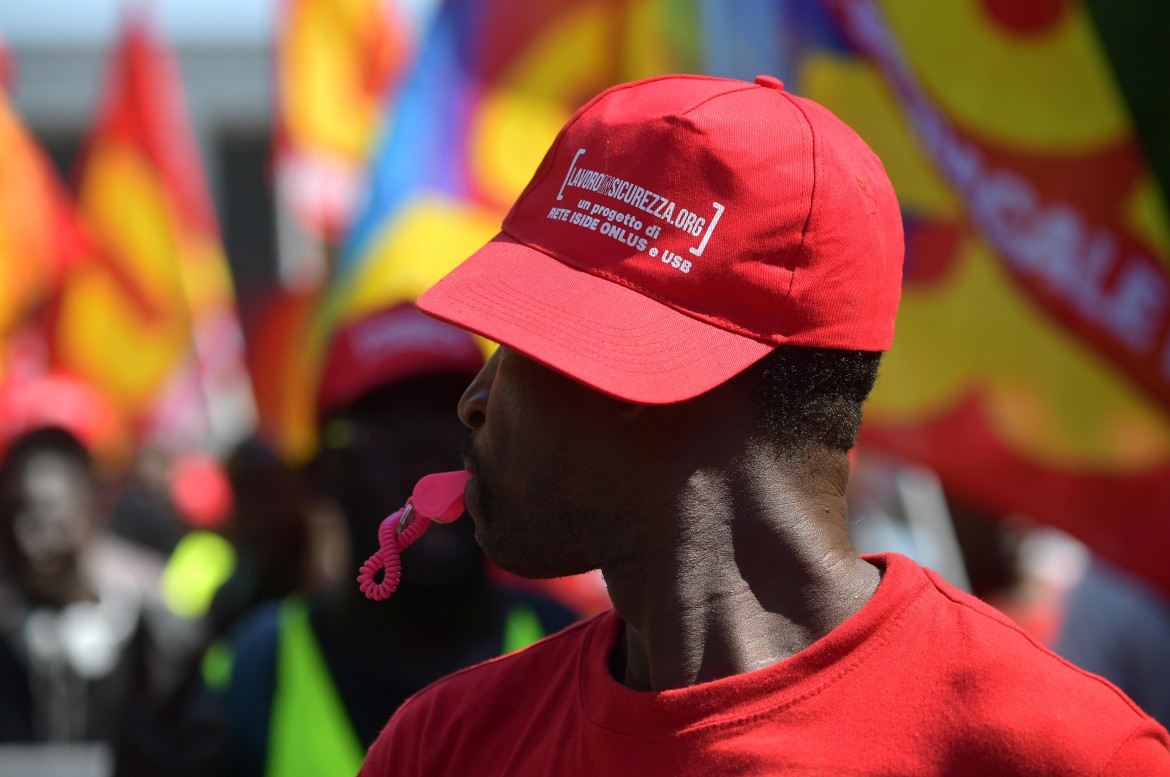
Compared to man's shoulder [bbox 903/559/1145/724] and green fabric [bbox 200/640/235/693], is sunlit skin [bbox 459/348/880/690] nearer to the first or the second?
man's shoulder [bbox 903/559/1145/724]

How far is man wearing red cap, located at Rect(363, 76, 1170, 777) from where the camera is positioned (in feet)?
5.20

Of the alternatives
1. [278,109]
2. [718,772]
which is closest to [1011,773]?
[718,772]

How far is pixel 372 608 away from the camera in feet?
10.7

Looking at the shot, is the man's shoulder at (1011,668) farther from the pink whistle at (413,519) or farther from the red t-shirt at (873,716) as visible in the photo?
the pink whistle at (413,519)

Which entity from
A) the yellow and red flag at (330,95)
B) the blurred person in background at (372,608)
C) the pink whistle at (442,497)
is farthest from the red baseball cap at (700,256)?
the yellow and red flag at (330,95)

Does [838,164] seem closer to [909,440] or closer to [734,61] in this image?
[909,440]

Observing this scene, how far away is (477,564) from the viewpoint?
3.35 meters

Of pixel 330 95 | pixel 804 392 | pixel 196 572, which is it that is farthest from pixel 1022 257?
pixel 330 95

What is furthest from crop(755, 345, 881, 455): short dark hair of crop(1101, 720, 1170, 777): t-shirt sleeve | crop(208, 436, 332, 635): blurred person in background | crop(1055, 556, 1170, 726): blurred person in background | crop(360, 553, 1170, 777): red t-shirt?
crop(208, 436, 332, 635): blurred person in background

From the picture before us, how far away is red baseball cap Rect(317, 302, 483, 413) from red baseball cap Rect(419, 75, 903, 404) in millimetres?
1678

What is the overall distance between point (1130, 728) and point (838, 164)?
69cm

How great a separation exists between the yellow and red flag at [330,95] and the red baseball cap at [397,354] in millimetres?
3662

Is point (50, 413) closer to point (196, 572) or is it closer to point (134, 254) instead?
point (196, 572)

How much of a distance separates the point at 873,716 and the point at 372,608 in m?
1.91
